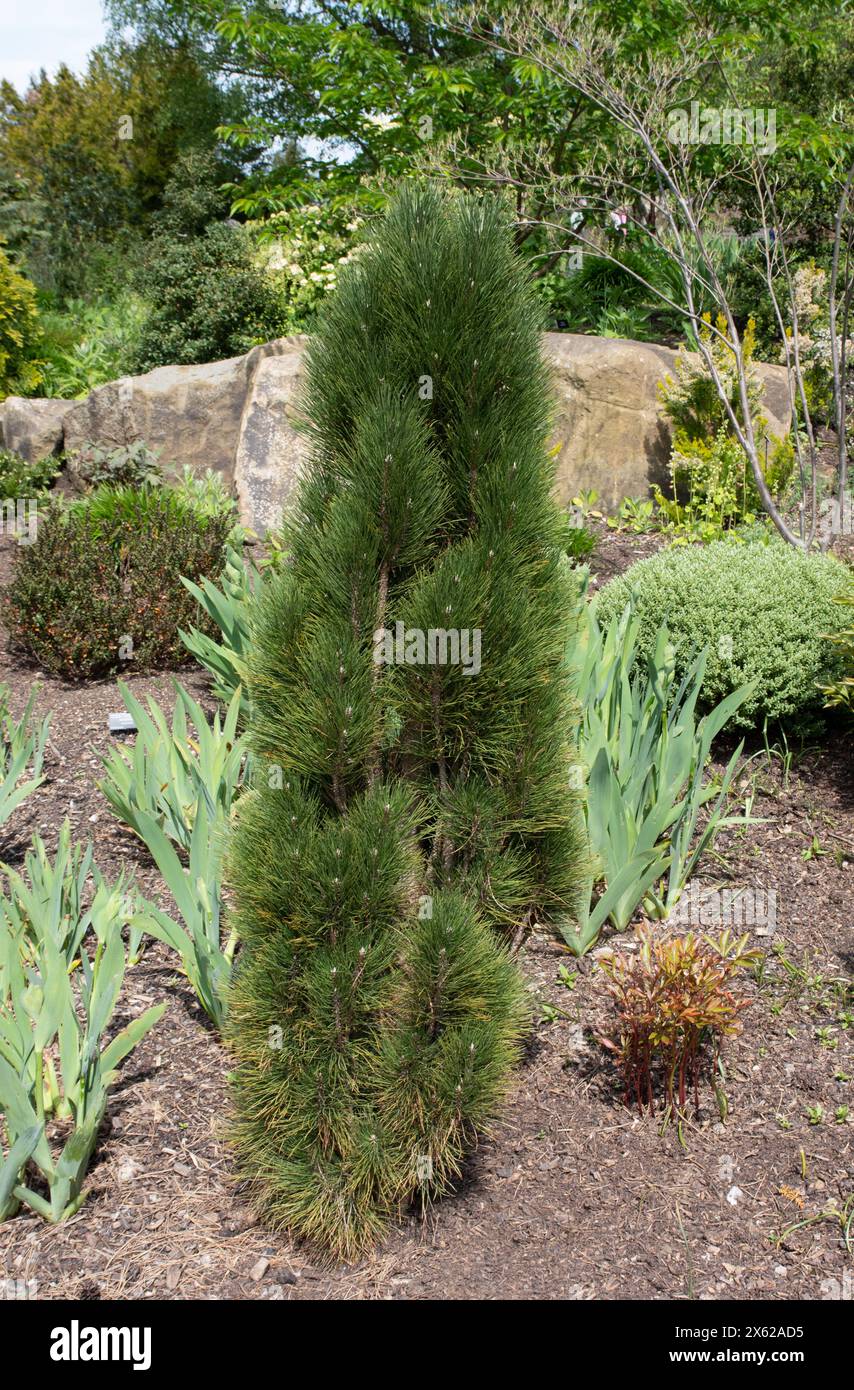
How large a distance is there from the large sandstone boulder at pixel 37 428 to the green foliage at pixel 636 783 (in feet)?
21.6

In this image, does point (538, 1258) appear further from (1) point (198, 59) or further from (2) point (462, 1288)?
(1) point (198, 59)

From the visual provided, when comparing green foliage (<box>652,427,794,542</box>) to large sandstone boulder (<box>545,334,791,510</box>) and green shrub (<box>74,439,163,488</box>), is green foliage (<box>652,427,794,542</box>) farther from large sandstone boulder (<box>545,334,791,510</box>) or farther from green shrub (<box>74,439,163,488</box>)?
green shrub (<box>74,439,163,488</box>)

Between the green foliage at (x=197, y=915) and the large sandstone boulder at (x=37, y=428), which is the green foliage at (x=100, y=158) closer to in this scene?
the large sandstone boulder at (x=37, y=428)

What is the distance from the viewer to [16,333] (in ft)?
33.3

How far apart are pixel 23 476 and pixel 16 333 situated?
2413mm

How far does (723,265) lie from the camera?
1041 centimetres

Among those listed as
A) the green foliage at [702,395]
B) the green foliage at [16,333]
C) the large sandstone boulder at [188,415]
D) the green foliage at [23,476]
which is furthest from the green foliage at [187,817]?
the green foliage at [16,333]

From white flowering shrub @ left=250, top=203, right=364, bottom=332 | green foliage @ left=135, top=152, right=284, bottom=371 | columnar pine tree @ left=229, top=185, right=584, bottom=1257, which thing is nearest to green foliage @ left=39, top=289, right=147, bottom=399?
green foliage @ left=135, top=152, right=284, bottom=371

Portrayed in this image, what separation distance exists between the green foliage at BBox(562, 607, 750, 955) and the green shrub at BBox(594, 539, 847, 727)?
74 centimetres

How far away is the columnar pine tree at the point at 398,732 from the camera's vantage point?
2338mm

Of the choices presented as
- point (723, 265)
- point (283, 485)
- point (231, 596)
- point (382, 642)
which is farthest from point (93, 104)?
point (382, 642)

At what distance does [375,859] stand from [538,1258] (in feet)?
3.15

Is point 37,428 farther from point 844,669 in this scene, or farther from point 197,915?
point 197,915

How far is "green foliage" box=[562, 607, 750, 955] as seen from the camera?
10.7ft
